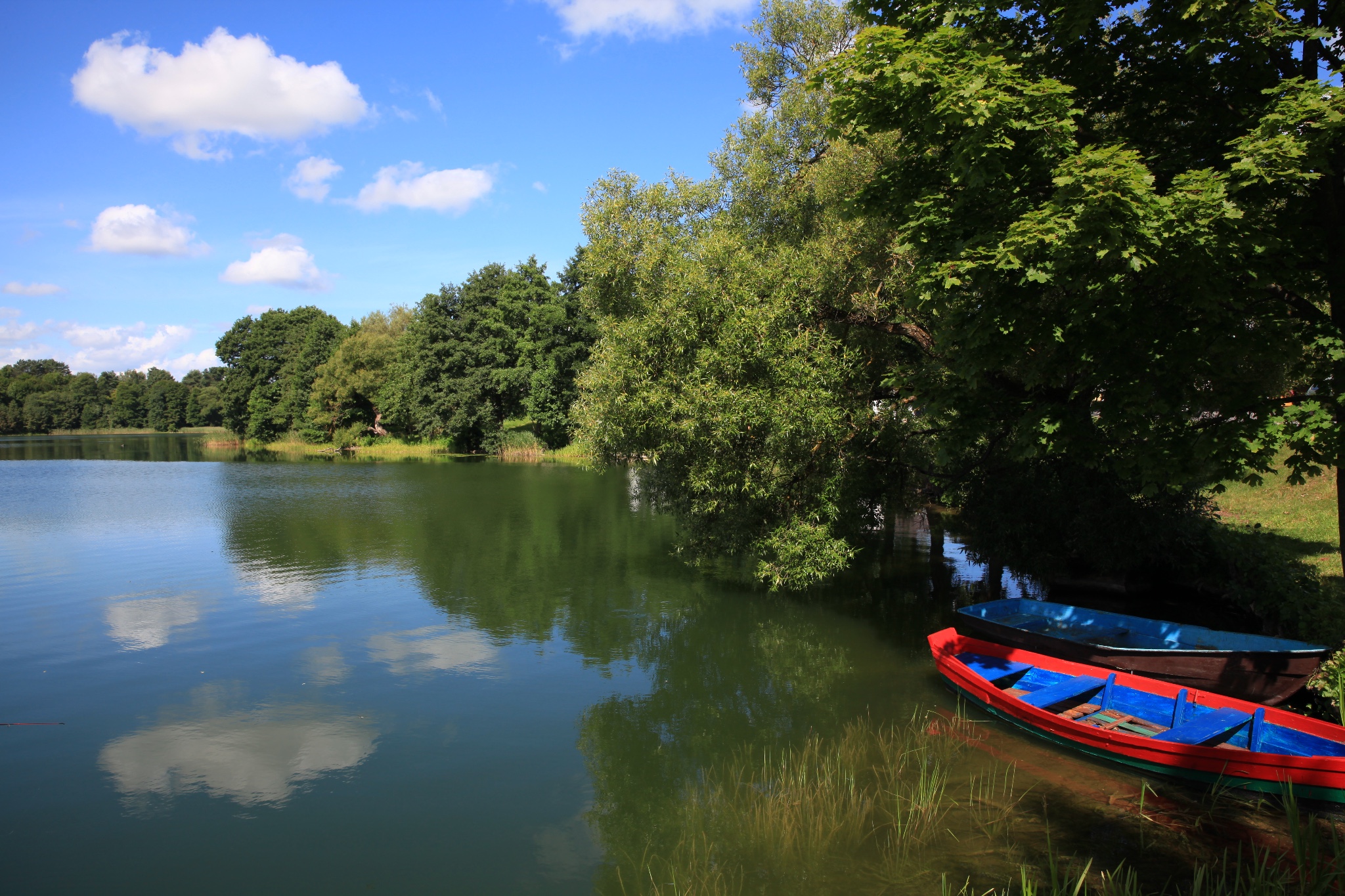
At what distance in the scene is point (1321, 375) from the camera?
9.99 metres

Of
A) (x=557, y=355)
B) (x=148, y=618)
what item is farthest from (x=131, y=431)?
(x=148, y=618)

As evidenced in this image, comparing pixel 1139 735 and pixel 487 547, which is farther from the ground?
pixel 487 547

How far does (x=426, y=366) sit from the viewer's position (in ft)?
215

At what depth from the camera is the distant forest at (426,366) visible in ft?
202

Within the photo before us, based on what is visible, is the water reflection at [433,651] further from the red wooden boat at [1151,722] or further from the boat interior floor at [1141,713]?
the boat interior floor at [1141,713]

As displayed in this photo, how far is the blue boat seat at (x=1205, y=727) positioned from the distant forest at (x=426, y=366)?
37673 mm

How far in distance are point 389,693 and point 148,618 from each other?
8.44 m

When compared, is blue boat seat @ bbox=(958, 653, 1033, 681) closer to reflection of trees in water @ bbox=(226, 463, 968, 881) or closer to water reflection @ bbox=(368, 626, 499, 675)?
reflection of trees in water @ bbox=(226, 463, 968, 881)

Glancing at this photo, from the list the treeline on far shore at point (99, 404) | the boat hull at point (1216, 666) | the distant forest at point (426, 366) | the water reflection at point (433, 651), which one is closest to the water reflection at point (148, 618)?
the water reflection at point (433, 651)

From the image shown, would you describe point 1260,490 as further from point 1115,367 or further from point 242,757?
point 242,757

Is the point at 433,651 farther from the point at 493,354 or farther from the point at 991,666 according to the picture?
the point at 493,354

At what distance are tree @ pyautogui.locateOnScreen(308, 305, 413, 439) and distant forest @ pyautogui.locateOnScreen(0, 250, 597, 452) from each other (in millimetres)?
138

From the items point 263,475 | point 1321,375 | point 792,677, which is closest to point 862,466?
point 792,677

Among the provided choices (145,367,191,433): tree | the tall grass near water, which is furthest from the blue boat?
(145,367,191,433): tree
